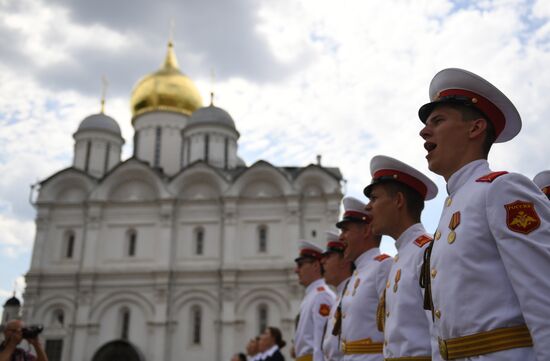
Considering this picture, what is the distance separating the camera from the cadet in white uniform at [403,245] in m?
3.27

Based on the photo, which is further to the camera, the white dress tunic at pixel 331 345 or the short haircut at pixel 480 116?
the white dress tunic at pixel 331 345

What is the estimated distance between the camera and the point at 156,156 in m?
30.2

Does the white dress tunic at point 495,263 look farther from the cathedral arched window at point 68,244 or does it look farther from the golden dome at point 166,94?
the golden dome at point 166,94

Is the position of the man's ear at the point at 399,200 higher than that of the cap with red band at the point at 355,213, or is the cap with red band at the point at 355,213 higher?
the cap with red band at the point at 355,213

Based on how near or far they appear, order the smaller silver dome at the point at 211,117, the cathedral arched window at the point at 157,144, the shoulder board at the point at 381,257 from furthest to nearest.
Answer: the cathedral arched window at the point at 157,144 → the smaller silver dome at the point at 211,117 → the shoulder board at the point at 381,257

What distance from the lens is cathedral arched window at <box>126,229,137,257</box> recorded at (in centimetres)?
2536

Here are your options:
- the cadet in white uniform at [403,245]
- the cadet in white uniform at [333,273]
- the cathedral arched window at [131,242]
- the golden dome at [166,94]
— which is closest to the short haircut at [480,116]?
the cadet in white uniform at [403,245]

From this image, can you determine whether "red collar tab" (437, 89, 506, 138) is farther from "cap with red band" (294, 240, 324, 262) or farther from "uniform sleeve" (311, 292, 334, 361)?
"cap with red band" (294, 240, 324, 262)

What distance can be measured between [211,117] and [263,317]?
1085 centimetres

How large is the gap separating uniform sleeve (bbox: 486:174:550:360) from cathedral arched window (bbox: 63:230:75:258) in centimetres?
2531

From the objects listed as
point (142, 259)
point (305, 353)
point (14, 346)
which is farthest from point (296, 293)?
point (14, 346)

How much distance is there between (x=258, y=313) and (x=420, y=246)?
21165 mm

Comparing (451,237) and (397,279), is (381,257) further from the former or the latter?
(451,237)

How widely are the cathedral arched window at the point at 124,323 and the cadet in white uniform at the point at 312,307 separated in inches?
722
